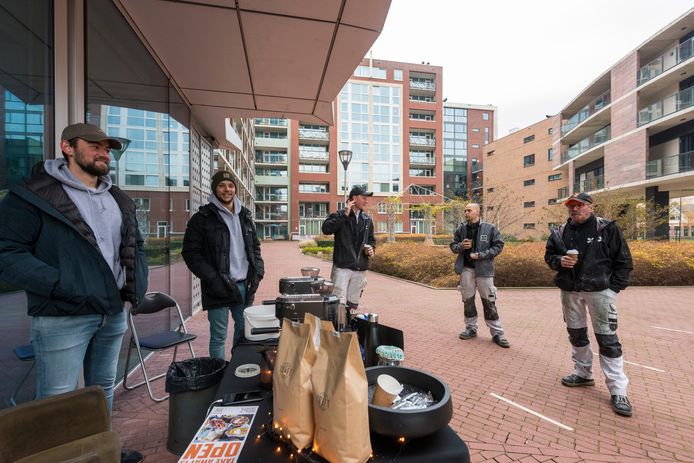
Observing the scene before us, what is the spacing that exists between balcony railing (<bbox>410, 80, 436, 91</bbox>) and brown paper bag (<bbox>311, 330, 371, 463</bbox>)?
190 feet

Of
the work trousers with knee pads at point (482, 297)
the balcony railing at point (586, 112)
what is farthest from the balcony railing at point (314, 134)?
the work trousers with knee pads at point (482, 297)

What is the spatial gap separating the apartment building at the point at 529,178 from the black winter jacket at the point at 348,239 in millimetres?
33560

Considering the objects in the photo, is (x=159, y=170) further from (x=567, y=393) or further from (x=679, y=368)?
(x=679, y=368)

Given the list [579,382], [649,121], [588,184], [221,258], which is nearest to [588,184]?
[588,184]

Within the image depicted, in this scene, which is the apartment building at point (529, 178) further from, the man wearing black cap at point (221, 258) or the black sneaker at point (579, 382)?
the man wearing black cap at point (221, 258)

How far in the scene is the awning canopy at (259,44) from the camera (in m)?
3.34

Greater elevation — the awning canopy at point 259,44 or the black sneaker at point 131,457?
the awning canopy at point 259,44

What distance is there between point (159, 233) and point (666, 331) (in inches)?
337

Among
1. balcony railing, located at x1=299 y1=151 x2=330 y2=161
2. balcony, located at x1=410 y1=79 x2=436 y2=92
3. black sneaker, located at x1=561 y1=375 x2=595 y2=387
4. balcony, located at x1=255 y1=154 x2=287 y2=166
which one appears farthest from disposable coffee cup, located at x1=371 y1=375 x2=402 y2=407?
balcony, located at x1=410 y1=79 x2=436 y2=92

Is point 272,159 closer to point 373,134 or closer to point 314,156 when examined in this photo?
point 314,156

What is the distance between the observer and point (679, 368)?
4.35 meters

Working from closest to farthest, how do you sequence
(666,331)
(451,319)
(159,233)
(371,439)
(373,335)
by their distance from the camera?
(371,439)
(373,335)
(159,233)
(666,331)
(451,319)

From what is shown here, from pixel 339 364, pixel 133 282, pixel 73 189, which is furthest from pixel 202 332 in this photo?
pixel 339 364

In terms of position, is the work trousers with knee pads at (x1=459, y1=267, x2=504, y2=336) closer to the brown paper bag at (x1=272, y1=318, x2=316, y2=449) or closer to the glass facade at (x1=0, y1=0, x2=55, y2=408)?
the brown paper bag at (x1=272, y1=318, x2=316, y2=449)
